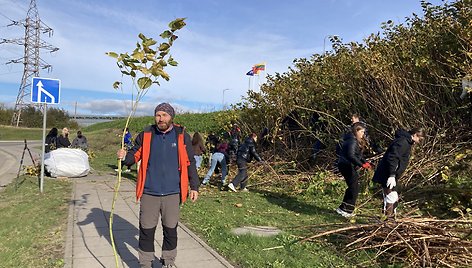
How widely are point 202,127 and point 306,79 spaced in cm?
1762

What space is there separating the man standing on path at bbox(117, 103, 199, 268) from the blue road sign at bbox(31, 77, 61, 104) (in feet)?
19.1

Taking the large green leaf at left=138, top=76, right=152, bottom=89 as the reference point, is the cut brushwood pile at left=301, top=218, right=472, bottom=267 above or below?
below

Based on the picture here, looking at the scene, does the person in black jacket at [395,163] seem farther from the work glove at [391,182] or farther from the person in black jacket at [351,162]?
the person in black jacket at [351,162]

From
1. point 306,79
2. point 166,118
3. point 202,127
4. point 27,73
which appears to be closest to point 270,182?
point 306,79

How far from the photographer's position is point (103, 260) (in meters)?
4.60

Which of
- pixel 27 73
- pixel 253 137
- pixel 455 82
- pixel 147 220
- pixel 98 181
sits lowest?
pixel 98 181

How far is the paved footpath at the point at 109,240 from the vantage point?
4590 mm

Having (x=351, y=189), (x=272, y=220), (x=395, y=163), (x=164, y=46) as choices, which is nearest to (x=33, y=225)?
(x=272, y=220)

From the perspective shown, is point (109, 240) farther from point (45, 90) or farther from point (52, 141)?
point (52, 141)

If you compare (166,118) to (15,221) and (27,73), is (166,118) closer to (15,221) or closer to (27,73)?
(15,221)

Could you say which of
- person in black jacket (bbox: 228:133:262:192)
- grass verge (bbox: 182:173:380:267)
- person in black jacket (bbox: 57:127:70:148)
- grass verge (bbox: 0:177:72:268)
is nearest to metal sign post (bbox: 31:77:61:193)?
grass verge (bbox: 0:177:72:268)

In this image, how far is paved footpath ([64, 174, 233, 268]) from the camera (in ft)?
15.1

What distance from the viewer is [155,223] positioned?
13.6 feet

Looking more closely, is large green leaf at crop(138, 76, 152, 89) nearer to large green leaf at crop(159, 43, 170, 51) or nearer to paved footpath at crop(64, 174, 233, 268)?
large green leaf at crop(159, 43, 170, 51)
